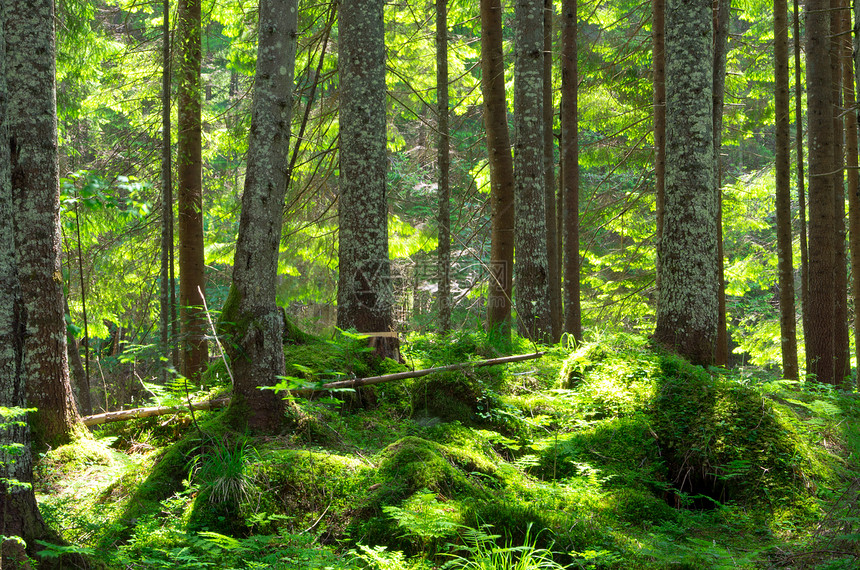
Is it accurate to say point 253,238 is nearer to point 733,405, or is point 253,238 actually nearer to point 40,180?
point 40,180

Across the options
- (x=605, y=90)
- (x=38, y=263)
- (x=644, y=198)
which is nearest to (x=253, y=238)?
(x=38, y=263)

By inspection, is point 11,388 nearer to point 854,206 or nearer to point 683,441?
Answer: point 683,441

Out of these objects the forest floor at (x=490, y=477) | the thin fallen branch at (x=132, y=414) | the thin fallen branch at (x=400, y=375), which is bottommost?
the forest floor at (x=490, y=477)

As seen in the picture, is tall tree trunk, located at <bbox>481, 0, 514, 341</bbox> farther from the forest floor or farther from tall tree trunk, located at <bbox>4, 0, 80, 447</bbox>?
tall tree trunk, located at <bbox>4, 0, 80, 447</bbox>

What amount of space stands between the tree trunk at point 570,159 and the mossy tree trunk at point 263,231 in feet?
21.3

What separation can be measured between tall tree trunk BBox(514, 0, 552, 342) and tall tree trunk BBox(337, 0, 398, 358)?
267 centimetres

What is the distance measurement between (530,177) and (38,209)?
6278 millimetres

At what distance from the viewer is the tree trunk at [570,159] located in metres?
10.5

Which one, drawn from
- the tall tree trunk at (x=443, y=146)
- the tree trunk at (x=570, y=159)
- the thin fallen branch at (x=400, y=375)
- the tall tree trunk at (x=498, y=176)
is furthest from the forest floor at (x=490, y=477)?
the tall tree trunk at (x=443, y=146)

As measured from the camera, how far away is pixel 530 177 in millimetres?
8984

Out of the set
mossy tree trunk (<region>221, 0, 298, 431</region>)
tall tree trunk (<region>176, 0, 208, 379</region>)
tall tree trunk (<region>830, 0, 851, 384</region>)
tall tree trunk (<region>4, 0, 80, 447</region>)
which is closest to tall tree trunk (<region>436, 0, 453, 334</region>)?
tall tree trunk (<region>176, 0, 208, 379</region>)

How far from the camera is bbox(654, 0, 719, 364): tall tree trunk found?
689 centimetres

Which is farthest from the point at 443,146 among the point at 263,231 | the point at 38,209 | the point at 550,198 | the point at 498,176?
the point at 38,209

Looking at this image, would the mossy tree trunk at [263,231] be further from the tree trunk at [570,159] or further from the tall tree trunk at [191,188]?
the tree trunk at [570,159]
